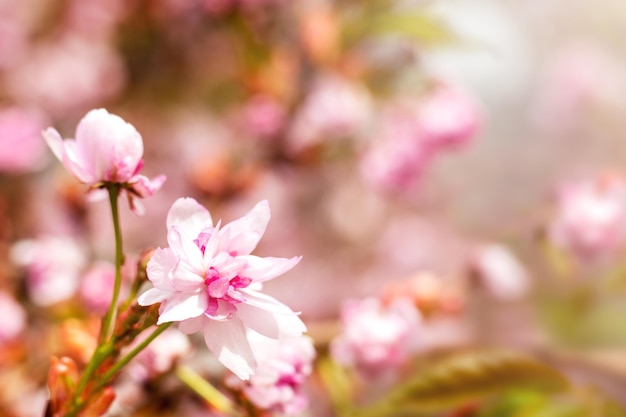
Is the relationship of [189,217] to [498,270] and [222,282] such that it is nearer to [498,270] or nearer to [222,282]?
[222,282]

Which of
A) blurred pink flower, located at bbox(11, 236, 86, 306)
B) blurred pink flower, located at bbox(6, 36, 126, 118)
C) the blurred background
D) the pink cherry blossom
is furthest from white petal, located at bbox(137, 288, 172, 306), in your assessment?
blurred pink flower, located at bbox(6, 36, 126, 118)

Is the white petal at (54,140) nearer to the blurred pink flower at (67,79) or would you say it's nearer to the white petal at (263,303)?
the white petal at (263,303)

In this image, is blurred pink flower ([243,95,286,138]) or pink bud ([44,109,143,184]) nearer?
pink bud ([44,109,143,184])

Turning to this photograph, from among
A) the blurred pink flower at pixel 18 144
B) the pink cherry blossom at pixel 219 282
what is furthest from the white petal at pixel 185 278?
the blurred pink flower at pixel 18 144

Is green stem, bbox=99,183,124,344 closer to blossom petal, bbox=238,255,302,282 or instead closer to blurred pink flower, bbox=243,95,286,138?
blossom petal, bbox=238,255,302,282

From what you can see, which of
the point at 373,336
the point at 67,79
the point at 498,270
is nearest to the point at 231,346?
the point at 373,336

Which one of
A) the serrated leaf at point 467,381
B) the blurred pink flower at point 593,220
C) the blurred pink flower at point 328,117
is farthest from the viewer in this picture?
the blurred pink flower at point 328,117

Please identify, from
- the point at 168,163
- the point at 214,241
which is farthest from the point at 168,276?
the point at 168,163

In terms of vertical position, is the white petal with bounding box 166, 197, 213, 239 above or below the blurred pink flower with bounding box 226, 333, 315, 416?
above
